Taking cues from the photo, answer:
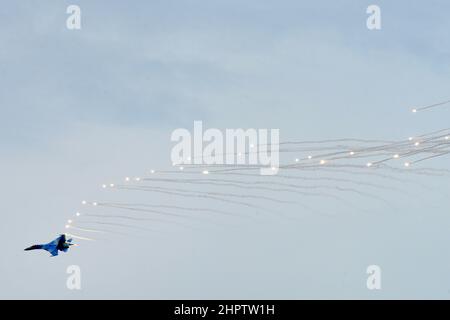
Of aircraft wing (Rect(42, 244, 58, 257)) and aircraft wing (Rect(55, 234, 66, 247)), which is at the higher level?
aircraft wing (Rect(55, 234, 66, 247))

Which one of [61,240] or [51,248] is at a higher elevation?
[61,240]

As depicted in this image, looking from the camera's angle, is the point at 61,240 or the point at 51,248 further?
the point at 61,240

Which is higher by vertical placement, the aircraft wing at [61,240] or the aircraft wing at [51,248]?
the aircraft wing at [61,240]

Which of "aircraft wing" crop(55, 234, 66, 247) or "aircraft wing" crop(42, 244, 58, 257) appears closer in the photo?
"aircraft wing" crop(42, 244, 58, 257)

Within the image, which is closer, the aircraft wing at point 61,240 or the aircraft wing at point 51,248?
the aircraft wing at point 51,248

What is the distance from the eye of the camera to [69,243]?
80.9m
